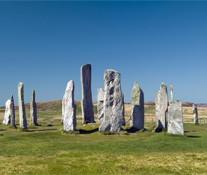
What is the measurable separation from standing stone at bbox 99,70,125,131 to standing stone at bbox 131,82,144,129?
316cm

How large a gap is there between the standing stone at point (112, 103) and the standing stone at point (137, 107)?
3.16 metres

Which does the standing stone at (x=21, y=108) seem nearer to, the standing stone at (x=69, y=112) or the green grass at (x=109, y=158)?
the standing stone at (x=69, y=112)

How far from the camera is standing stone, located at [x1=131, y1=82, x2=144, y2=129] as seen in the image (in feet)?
86.6

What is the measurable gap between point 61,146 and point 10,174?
6.34 metres

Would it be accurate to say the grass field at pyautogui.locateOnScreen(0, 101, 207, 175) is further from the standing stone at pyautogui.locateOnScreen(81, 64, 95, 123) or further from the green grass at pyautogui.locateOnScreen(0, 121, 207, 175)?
the standing stone at pyautogui.locateOnScreen(81, 64, 95, 123)

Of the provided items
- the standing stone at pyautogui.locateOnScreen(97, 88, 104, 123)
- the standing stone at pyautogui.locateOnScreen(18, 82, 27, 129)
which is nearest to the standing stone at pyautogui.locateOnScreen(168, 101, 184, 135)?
the standing stone at pyautogui.locateOnScreen(97, 88, 104, 123)

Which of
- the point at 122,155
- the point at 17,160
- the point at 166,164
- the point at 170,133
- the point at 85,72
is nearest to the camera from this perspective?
the point at 166,164

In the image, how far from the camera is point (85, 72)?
30656 mm

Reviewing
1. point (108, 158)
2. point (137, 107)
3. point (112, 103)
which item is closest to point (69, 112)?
point (112, 103)

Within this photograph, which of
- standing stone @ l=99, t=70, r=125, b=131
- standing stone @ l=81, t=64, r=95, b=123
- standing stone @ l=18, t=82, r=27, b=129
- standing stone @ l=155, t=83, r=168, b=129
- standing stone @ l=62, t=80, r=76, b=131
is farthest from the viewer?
standing stone @ l=81, t=64, r=95, b=123

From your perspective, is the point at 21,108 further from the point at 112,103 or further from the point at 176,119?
the point at 176,119

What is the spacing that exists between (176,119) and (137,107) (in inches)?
271

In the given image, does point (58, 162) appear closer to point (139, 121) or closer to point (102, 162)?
point (102, 162)

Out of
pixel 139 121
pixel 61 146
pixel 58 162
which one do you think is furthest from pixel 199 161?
pixel 139 121
